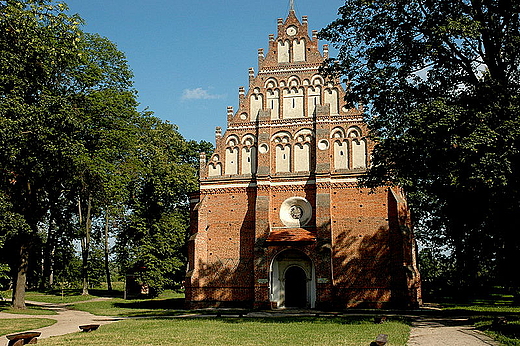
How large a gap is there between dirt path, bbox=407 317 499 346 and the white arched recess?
344 inches

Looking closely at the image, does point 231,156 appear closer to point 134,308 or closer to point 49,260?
point 134,308

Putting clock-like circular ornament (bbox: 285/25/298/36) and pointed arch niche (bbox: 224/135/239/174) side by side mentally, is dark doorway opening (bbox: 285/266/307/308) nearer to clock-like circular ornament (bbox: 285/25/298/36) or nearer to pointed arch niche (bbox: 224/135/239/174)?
pointed arch niche (bbox: 224/135/239/174)

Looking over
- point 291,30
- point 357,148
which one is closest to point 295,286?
point 357,148

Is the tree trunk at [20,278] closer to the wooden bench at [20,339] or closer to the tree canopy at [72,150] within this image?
the tree canopy at [72,150]

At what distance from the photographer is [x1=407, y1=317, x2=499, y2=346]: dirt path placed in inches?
471

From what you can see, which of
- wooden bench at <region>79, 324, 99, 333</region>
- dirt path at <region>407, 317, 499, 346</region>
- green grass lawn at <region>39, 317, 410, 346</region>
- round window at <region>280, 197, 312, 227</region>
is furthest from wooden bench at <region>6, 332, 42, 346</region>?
round window at <region>280, 197, 312, 227</region>

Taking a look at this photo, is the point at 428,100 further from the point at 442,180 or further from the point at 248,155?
the point at 248,155

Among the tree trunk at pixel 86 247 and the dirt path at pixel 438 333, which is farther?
the tree trunk at pixel 86 247

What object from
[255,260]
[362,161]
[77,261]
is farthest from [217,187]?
[77,261]

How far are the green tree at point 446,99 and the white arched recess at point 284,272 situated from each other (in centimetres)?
920

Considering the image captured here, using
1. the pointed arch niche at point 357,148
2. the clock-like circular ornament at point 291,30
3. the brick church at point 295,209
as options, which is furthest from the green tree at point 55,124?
the pointed arch niche at point 357,148

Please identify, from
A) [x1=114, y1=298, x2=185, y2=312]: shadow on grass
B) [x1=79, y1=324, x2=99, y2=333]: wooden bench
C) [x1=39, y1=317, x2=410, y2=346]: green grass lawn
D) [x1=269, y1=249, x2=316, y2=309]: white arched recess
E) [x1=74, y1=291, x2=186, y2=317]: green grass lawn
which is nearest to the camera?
[x1=39, y1=317, x2=410, y2=346]: green grass lawn

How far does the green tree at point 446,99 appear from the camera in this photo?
14.2m

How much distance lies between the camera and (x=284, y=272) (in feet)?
86.4
